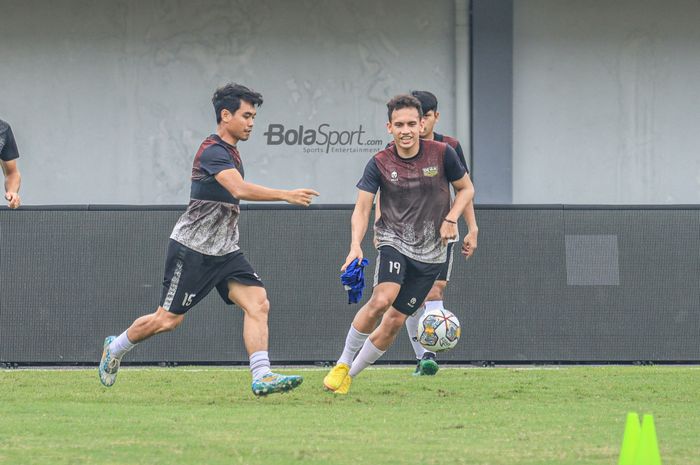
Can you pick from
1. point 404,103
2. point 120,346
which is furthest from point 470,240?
point 120,346

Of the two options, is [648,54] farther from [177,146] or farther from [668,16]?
[177,146]

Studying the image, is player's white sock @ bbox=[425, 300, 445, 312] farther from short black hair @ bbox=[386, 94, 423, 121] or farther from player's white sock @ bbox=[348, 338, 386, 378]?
short black hair @ bbox=[386, 94, 423, 121]

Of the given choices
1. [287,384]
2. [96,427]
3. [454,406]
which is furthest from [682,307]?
[96,427]

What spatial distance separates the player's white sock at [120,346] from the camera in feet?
32.8

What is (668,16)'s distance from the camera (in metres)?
18.4

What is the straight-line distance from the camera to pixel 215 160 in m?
9.48

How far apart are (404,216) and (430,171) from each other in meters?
0.38

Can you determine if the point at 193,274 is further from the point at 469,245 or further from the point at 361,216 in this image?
the point at 469,245

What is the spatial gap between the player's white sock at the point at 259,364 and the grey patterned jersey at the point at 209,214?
2.50 feet

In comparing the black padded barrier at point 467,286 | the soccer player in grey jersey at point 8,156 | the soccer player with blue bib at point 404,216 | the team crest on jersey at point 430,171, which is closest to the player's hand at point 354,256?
the soccer player with blue bib at point 404,216

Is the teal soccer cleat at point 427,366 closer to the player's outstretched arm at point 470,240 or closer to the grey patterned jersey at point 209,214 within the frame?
the player's outstretched arm at point 470,240

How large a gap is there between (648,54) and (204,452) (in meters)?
12.8

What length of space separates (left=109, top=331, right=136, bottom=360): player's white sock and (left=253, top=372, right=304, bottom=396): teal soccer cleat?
1.15 m

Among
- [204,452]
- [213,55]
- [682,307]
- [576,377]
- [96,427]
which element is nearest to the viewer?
[204,452]
